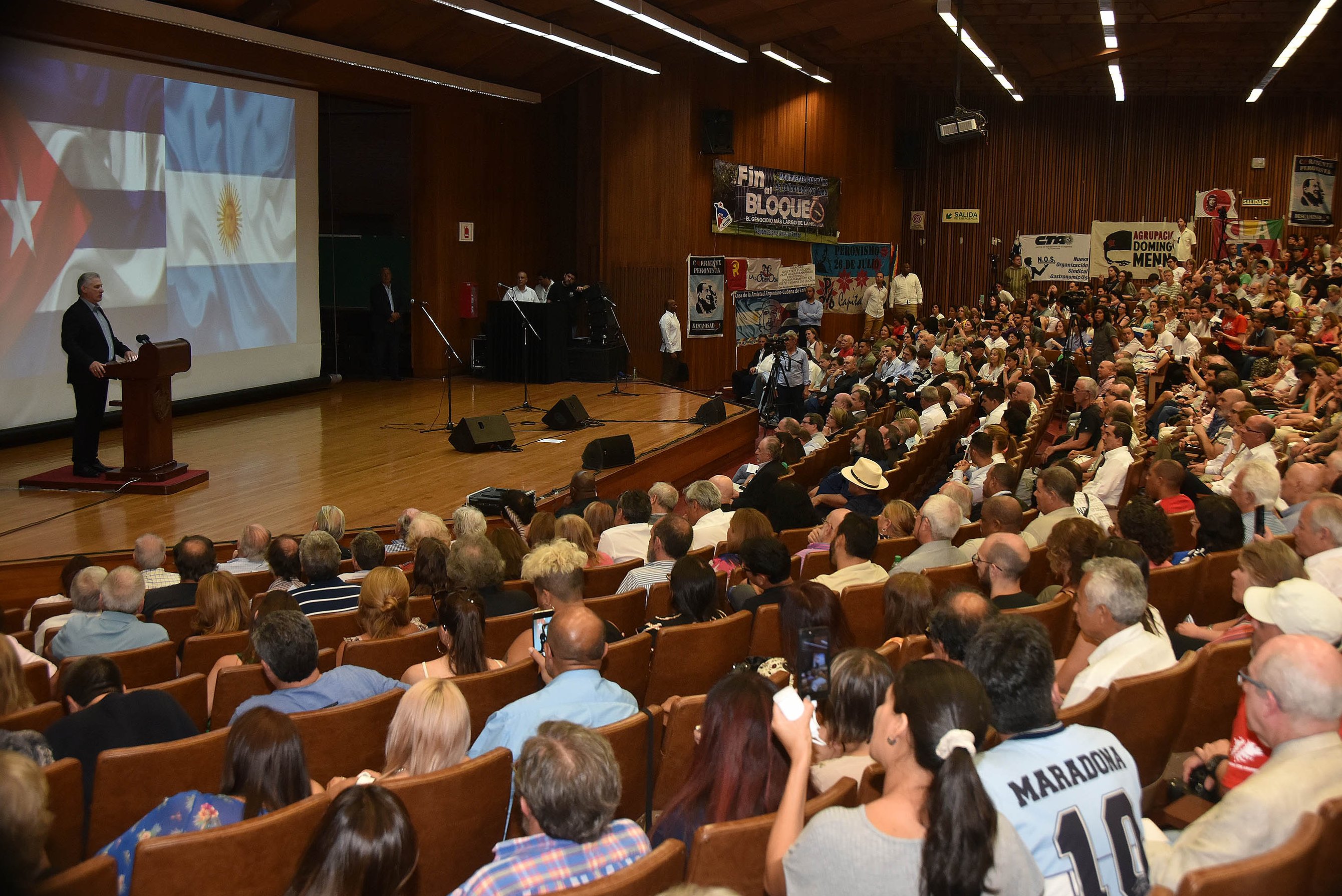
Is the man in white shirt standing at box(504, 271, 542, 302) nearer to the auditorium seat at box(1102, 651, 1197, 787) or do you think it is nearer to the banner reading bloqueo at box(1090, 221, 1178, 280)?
the banner reading bloqueo at box(1090, 221, 1178, 280)

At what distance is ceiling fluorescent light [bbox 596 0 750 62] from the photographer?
1144 cm

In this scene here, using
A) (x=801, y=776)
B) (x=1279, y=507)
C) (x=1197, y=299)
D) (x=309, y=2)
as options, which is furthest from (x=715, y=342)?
(x=801, y=776)

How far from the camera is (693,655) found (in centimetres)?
375

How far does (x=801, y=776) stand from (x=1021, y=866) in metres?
0.42

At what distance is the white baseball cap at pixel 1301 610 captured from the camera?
114 inches

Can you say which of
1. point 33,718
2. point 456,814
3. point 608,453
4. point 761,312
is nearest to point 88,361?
point 608,453

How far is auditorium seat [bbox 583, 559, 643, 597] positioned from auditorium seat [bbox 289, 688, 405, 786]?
1757mm

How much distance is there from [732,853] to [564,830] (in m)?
0.33

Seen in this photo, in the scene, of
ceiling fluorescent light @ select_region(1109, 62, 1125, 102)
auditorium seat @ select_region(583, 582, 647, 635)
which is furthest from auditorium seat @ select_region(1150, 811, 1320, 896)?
ceiling fluorescent light @ select_region(1109, 62, 1125, 102)

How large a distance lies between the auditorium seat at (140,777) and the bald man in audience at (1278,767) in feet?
6.74

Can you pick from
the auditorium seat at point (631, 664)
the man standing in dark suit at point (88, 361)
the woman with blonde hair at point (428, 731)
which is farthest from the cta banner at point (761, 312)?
the woman with blonde hair at point (428, 731)

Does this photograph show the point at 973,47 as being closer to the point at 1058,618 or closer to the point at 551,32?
the point at 551,32

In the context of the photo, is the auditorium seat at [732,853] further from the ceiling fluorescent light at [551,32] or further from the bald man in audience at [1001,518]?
the ceiling fluorescent light at [551,32]

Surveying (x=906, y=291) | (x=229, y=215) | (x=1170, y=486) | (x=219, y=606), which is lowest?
(x=219, y=606)
